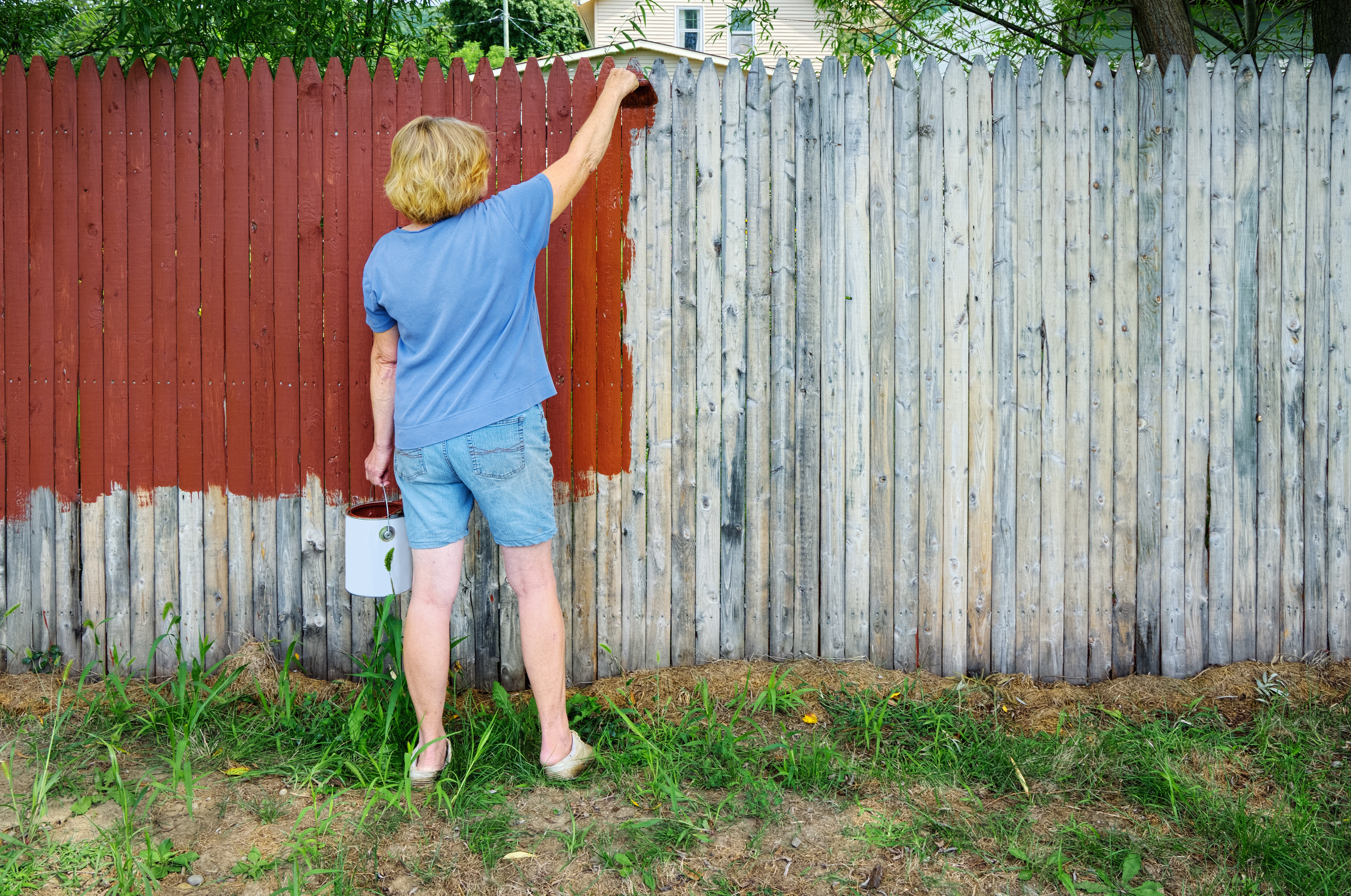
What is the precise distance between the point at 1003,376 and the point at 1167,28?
85.7 inches

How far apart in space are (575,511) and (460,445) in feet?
2.90

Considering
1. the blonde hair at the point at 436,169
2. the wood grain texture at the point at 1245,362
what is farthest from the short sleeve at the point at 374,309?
the wood grain texture at the point at 1245,362

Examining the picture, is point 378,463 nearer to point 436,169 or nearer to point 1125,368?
point 436,169

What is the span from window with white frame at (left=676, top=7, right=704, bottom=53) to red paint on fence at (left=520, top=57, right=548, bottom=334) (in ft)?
66.6

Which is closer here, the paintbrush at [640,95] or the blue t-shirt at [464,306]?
the blue t-shirt at [464,306]

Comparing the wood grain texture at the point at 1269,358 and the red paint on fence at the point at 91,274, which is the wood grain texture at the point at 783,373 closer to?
the wood grain texture at the point at 1269,358

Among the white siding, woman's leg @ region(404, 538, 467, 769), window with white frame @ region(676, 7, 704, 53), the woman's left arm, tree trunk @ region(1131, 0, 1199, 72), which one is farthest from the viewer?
window with white frame @ region(676, 7, 704, 53)

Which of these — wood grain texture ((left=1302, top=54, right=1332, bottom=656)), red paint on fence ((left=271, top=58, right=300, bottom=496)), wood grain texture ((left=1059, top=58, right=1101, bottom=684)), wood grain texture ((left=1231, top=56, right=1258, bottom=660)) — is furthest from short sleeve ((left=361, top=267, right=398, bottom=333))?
wood grain texture ((left=1302, top=54, right=1332, bottom=656))

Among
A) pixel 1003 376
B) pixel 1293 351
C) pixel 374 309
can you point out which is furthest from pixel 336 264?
pixel 1293 351

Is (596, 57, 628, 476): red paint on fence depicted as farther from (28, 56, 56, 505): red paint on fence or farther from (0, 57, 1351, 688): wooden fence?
(28, 56, 56, 505): red paint on fence

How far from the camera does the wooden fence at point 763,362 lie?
132 inches

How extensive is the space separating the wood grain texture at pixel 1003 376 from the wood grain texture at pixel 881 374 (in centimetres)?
34

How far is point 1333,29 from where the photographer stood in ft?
14.6

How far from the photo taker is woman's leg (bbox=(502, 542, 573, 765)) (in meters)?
2.75
